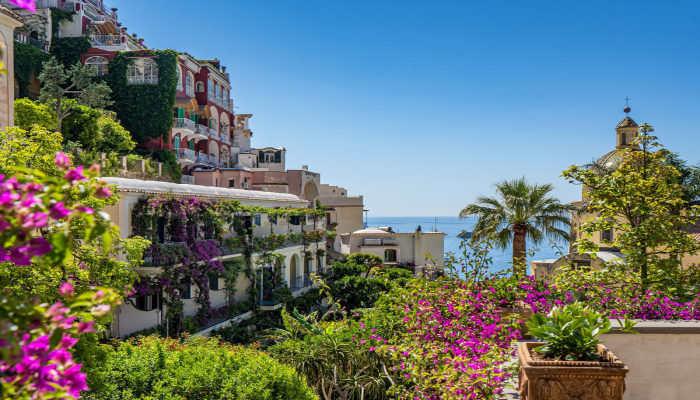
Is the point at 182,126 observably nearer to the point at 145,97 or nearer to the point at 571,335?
the point at 145,97

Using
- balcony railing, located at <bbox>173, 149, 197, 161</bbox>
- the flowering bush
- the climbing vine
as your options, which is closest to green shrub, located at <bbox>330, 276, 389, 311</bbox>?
balcony railing, located at <bbox>173, 149, 197, 161</bbox>

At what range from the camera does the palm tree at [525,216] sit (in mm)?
21844

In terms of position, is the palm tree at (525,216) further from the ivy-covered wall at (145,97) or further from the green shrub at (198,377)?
the ivy-covered wall at (145,97)

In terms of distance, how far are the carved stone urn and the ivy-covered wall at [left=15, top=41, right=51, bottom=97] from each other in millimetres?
39506

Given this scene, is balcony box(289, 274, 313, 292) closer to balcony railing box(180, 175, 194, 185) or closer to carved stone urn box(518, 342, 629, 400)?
balcony railing box(180, 175, 194, 185)

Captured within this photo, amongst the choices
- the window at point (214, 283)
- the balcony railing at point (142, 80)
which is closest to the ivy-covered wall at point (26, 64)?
the balcony railing at point (142, 80)

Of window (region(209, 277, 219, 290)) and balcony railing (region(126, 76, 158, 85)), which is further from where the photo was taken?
balcony railing (region(126, 76, 158, 85))

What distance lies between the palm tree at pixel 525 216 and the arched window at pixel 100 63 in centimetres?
3236

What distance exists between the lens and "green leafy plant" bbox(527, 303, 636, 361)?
470 cm

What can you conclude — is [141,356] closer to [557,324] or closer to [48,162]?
[48,162]

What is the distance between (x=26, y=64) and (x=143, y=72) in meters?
7.71

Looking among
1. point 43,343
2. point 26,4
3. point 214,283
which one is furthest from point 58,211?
point 214,283

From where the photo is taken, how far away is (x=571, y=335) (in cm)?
473

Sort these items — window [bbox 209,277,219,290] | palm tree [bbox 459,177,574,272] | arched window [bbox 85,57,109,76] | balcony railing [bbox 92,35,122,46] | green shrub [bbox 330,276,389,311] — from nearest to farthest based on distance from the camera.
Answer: palm tree [bbox 459,177,574,272] < window [bbox 209,277,219,290] < green shrub [bbox 330,276,389,311] < arched window [bbox 85,57,109,76] < balcony railing [bbox 92,35,122,46]
